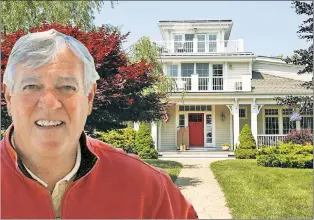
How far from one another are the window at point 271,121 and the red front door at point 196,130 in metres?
0.90

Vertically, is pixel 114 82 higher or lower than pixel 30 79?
higher

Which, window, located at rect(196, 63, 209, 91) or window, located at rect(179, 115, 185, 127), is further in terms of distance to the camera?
window, located at rect(196, 63, 209, 91)

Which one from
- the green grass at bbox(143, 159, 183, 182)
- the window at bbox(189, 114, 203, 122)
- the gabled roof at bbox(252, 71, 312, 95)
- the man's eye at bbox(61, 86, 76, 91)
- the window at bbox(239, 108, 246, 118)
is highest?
the gabled roof at bbox(252, 71, 312, 95)

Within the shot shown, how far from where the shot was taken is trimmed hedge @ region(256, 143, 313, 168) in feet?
16.6

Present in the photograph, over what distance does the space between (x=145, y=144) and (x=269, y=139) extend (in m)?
2.11

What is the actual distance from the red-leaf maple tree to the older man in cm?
288

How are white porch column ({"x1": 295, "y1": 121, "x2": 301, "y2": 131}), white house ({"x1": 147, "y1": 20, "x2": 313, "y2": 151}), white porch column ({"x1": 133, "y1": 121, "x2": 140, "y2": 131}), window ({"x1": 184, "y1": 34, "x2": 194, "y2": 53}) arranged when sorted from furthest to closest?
window ({"x1": 184, "y1": 34, "x2": 194, "y2": 53}) < white porch column ({"x1": 295, "y1": 121, "x2": 301, "y2": 131}) < white house ({"x1": 147, "y1": 20, "x2": 313, "y2": 151}) < white porch column ({"x1": 133, "y1": 121, "x2": 140, "y2": 131})

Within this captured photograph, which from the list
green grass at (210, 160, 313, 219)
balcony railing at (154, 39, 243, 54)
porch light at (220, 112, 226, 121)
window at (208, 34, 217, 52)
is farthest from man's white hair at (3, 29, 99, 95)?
window at (208, 34, 217, 52)

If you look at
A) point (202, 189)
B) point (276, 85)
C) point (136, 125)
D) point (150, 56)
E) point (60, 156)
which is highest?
point (150, 56)

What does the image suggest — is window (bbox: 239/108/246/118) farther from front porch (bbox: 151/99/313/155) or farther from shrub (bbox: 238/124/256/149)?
shrub (bbox: 238/124/256/149)

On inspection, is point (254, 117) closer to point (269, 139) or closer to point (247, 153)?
point (269, 139)

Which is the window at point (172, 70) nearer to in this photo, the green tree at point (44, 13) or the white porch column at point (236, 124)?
the white porch column at point (236, 124)

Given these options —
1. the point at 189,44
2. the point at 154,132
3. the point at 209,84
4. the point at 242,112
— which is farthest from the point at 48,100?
the point at 242,112

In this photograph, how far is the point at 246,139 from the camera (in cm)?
466
